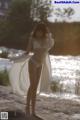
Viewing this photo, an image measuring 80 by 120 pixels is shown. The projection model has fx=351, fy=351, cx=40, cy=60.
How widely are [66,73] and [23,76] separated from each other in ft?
1.44

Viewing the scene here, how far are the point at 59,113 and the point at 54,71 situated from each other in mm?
452

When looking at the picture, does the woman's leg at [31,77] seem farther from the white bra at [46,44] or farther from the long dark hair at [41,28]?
the long dark hair at [41,28]

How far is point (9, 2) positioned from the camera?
352 centimetres

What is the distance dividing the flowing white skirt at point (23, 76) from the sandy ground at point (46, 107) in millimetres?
84

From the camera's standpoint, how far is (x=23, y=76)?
11.8 feet

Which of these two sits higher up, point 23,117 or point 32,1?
point 32,1

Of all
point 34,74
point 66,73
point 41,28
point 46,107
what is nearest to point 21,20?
point 41,28

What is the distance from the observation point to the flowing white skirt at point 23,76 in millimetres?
3561

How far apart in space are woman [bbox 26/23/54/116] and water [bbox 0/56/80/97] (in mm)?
122

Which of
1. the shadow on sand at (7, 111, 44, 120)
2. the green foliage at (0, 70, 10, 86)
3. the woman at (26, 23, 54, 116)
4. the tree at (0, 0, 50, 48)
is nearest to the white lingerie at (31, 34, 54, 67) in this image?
the woman at (26, 23, 54, 116)

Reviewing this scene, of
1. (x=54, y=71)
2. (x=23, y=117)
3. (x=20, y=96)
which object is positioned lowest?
(x=23, y=117)

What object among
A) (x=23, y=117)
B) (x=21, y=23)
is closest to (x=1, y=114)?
(x=23, y=117)

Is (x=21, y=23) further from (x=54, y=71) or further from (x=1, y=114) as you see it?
(x=1, y=114)

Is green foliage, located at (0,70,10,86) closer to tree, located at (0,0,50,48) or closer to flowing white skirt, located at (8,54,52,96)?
flowing white skirt, located at (8,54,52,96)
